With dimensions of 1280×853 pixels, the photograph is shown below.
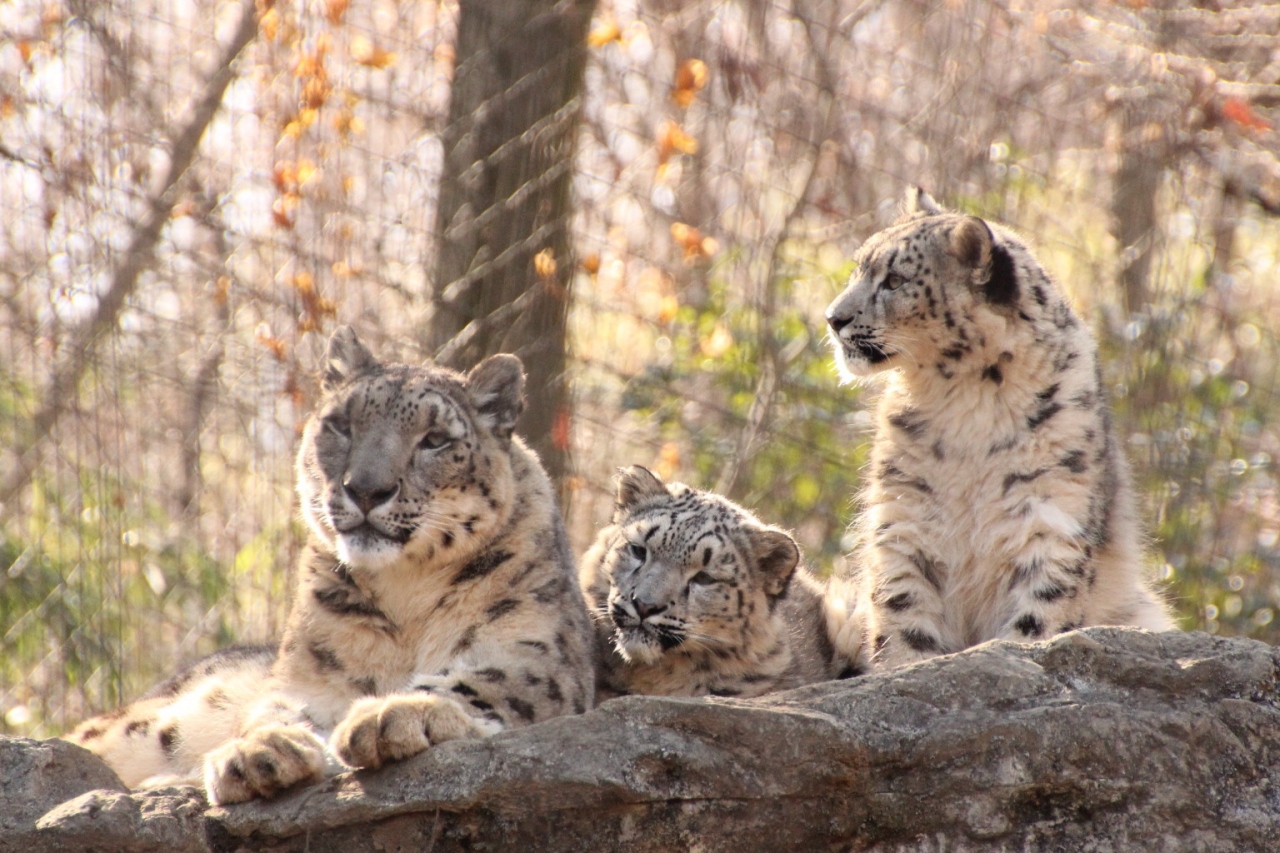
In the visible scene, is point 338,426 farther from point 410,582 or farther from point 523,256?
point 523,256

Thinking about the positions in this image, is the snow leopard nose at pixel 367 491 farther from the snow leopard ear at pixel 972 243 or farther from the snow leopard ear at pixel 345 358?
the snow leopard ear at pixel 972 243

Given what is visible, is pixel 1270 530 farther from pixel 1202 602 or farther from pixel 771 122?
pixel 771 122

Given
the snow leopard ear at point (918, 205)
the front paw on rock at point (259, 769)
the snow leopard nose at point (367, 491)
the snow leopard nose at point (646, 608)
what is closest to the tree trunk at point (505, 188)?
the snow leopard ear at point (918, 205)

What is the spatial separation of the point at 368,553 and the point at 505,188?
11.0ft

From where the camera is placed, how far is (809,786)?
13.7ft

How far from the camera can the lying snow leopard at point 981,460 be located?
6.01m

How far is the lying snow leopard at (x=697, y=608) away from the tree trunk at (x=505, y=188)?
207 centimetres

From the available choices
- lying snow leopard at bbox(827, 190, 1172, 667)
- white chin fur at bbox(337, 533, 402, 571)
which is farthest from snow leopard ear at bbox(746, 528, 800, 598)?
white chin fur at bbox(337, 533, 402, 571)

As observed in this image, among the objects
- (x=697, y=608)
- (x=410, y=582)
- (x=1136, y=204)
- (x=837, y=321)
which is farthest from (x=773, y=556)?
(x=1136, y=204)

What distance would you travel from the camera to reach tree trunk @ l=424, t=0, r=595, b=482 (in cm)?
795

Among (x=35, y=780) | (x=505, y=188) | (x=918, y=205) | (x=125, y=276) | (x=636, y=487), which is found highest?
(x=505, y=188)

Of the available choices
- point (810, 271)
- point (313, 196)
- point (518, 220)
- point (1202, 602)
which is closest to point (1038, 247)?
point (810, 271)

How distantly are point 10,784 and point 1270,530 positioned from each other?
28.5 feet

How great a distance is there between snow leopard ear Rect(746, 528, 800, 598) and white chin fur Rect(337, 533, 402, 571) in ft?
5.16
